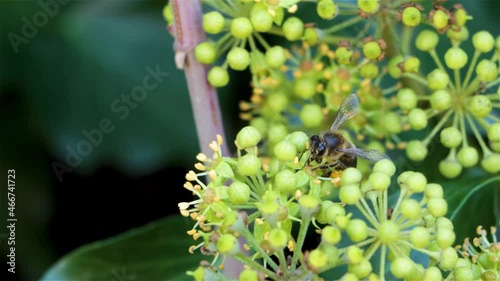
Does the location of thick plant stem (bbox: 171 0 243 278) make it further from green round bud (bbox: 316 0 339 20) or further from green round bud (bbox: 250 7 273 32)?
green round bud (bbox: 316 0 339 20)

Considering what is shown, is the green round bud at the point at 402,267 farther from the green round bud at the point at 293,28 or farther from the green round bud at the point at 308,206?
the green round bud at the point at 293,28

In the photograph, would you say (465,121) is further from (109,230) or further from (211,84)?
(109,230)


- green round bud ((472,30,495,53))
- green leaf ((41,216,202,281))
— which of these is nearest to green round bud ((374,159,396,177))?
green round bud ((472,30,495,53))

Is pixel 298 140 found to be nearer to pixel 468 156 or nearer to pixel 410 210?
pixel 410 210

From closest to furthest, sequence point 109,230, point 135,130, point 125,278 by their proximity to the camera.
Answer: point 125,278, point 109,230, point 135,130

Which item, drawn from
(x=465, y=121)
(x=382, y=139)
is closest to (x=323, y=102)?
(x=382, y=139)

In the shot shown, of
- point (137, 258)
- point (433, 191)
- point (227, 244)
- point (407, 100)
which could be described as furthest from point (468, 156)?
point (137, 258)
